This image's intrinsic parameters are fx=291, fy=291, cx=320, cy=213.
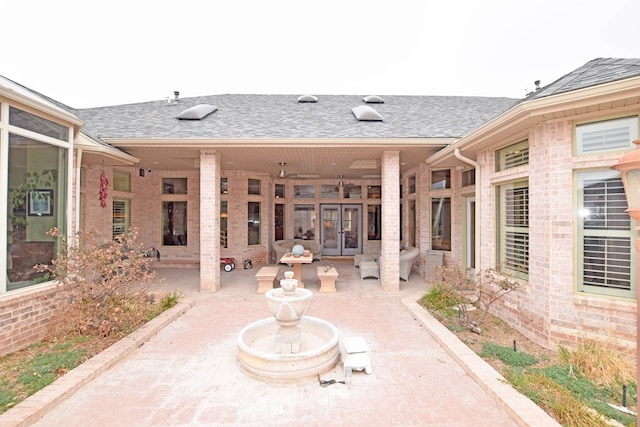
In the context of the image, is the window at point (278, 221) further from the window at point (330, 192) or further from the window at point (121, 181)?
the window at point (121, 181)

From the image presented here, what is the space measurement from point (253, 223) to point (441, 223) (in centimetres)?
664

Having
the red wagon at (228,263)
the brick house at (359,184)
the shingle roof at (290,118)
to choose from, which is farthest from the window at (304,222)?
the shingle roof at (290,118)

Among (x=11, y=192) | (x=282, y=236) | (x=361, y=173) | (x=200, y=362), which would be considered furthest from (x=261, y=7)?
(x=200, y=362)

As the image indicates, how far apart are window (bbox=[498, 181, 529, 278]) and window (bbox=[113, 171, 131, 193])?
1090 cm

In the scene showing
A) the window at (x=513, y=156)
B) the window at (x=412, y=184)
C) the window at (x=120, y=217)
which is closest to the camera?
the window at (x=513, y=156)

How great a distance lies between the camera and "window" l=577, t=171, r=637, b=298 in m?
3.88

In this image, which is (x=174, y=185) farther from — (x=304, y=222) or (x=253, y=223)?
(x=304, y=222)

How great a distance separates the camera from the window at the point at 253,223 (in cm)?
1099

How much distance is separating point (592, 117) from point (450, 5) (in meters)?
8.09

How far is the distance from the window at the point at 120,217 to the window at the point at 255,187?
13.5 feet

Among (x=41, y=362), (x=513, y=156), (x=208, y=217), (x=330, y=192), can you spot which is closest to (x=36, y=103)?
(x=41, y=362)

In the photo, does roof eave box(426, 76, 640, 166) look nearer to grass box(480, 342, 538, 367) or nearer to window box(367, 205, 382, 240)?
grass box(480, 342, 538, 367)

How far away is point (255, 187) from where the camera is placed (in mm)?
11258

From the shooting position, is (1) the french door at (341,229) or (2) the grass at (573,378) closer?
(2) the grass at (573,378)
